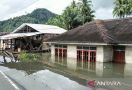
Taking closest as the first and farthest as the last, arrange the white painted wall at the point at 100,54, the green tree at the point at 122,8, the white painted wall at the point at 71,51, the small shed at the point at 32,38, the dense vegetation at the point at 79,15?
the white painted wall at the point at 100,54, the white painted wall at the point at 71,51, the small shed at the point at 32,38, the green tree at the point at 122,8, the dense vegetation at the point at 79,15


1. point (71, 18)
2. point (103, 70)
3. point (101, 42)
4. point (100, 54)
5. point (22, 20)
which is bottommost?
point (103, 70)

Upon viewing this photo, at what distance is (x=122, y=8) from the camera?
219 feet

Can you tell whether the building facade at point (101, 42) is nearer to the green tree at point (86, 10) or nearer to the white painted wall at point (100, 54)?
the white painted wall at point (100, 54)

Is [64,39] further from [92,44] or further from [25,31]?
[25,31]

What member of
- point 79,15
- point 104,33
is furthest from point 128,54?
point 79,15

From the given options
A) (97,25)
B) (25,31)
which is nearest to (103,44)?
(97,25)

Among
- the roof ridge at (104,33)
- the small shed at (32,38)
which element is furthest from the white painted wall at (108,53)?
the small shed at (32,38)

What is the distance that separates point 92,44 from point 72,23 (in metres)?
38.1

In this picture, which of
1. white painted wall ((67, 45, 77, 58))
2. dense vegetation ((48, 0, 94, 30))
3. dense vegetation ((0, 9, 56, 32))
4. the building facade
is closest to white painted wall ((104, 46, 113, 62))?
the building facade

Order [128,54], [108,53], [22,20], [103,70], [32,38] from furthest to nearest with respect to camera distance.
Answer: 1. [22,20]
2. [32,38]
3. [108,53]
4. [128,54]
5. [103,70]

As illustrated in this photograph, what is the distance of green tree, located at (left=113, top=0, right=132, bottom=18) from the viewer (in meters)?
65.8

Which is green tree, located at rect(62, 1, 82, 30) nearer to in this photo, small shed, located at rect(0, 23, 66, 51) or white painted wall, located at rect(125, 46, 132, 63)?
small shed, located at rect(0, 23, 66, 51)

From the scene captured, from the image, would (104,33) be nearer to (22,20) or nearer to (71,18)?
(71,18)

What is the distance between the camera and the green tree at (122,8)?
6575 cm
